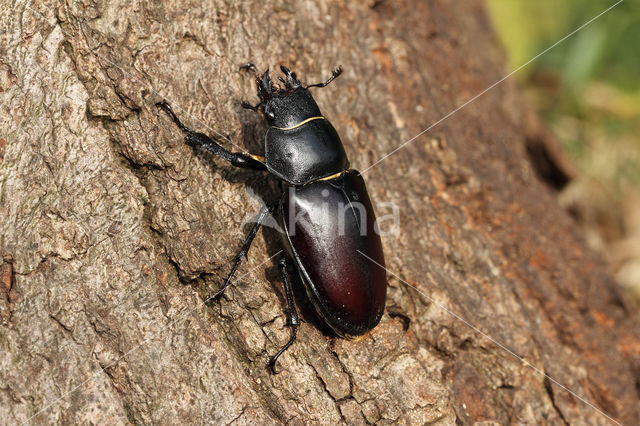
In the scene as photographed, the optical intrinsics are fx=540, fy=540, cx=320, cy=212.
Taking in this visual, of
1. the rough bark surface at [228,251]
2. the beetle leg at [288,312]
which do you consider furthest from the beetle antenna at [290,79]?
the beetle leg at [288,312]

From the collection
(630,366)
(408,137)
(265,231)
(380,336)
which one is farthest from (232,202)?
(630,366)

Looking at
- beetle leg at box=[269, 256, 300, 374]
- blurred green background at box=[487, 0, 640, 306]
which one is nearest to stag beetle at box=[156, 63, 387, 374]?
beetle leg at box=[269, 256, 300, 374]

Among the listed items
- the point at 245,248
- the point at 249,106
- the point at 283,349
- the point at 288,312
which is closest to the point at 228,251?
the point at 245,248

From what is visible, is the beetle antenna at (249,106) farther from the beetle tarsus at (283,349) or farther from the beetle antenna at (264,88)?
the beetle tarsus at (283,349)

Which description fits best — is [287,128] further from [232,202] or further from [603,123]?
[603,123]

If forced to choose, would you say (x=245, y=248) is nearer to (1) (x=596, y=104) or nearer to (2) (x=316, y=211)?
(2) (x=316, y=211)

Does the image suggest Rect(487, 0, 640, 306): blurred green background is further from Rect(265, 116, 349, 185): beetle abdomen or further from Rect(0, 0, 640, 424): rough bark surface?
Rect(265, 116, 349, 185): beetle abdomen
